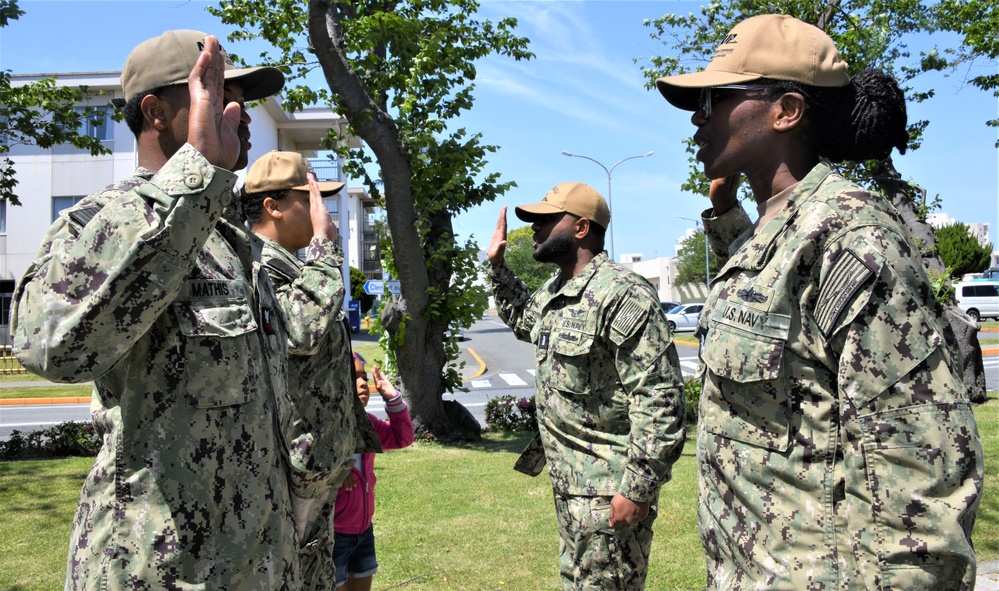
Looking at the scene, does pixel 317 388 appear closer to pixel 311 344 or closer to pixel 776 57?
pixel 311 344

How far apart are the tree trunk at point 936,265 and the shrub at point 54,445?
10688 millimetres

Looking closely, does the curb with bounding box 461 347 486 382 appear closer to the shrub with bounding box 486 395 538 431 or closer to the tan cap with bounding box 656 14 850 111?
the shrub with bounding box 486 395 538 431

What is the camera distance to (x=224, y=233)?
211 centimetres

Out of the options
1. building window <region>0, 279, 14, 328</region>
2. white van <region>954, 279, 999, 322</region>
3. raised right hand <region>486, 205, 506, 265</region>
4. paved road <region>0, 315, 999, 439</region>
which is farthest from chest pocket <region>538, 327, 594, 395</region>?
white van <region>954, 279, 999, 322</region>

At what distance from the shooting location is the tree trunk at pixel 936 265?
9703 mm

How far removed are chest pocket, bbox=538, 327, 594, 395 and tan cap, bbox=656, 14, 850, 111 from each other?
151 cm

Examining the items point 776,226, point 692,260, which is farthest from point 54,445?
point 692,260

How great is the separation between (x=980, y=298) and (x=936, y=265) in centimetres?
2956

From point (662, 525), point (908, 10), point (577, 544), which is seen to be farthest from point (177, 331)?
point (908, 10)

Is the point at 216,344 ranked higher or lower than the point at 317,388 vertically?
higher

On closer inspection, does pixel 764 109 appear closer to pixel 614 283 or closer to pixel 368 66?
pixel 614 283

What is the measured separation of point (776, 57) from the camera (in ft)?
6.58

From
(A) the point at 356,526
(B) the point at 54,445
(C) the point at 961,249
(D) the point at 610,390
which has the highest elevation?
(C) the point at 961,249

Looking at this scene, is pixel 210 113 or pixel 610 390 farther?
pixel 610 390
